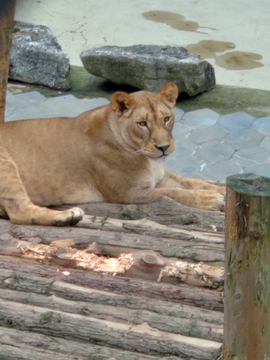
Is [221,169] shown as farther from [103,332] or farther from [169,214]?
[103,332]

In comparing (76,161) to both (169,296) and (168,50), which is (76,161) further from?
(168,50)

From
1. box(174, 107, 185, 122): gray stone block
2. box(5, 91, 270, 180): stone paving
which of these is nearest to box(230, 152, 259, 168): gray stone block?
box(5, 91, 270, 180): stone paving

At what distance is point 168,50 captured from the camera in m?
7.01

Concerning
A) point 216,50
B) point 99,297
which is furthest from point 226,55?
point 99,297

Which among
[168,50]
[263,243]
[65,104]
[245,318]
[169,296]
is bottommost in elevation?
[65,104]

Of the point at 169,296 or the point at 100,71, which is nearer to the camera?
the point at 169,296

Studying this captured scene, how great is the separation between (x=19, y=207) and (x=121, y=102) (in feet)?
2.63

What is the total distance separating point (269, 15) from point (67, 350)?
745cm

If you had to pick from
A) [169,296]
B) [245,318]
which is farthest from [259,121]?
[245,318]

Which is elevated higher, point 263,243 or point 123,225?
point 263,243

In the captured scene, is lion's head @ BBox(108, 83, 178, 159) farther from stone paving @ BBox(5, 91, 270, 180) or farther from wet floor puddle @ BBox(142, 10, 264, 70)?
wet floor puddle @ BBox(142, 10, 264, 70)

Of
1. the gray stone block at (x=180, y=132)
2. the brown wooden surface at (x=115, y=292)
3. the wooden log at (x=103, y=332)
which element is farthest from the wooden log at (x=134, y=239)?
the gray stone block at (x=180, y=132)

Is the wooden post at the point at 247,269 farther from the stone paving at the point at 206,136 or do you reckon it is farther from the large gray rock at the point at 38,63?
the large gray rock at the point at 38,63

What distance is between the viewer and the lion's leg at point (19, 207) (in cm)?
361
